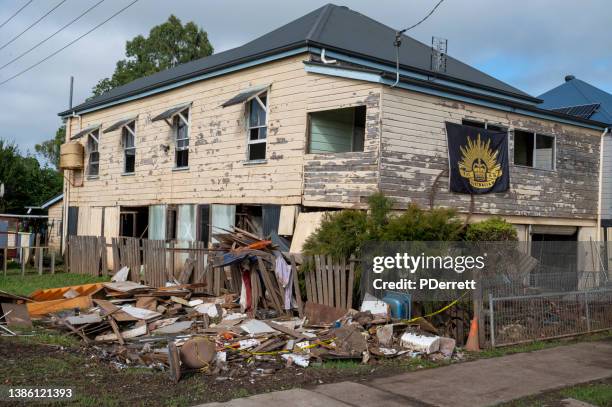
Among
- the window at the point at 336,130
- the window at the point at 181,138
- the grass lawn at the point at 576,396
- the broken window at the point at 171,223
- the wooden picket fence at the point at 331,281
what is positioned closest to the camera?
the grass lawn at the point at 576,396

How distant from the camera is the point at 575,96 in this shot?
2573 cm

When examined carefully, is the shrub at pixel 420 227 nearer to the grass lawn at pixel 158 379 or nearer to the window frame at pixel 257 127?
the grass lawn at pixel 158 379

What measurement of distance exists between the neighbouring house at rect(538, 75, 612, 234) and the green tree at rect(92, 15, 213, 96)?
26.8 meters

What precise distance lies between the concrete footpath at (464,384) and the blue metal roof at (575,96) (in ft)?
55.0

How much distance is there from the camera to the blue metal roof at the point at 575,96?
2439 cm

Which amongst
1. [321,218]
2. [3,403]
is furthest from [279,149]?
[3,403]

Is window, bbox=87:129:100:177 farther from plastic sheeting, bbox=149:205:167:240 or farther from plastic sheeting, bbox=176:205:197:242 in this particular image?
plastic sheeting, bbox=176:205:197:242

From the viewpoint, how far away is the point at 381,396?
701 cm

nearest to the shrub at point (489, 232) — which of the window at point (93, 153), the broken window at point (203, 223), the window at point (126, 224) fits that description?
the broken window at point (203, 223)

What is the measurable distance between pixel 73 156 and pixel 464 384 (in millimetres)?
19214

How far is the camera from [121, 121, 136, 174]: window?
67.7 ft

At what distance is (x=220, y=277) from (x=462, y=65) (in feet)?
36.1

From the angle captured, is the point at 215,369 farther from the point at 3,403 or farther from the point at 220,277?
the point at 220,277

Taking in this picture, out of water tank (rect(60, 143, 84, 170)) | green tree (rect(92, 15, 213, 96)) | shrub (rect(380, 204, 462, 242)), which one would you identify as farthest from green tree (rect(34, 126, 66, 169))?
shrub (rect(380, 204, 462, 242))
